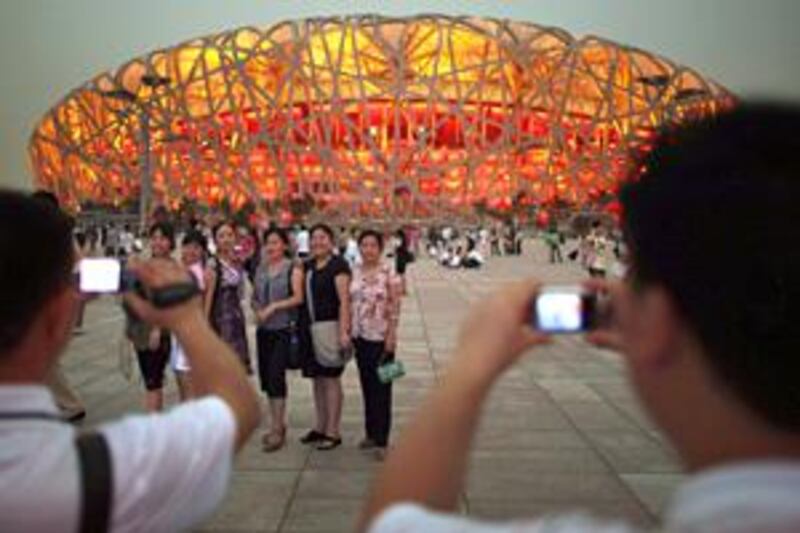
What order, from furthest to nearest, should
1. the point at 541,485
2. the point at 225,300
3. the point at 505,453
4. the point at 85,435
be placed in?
the point at 225,300 → the point at 505,453 → the point at 541,485 → the point at 85,435

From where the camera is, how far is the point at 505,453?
21.7 ft

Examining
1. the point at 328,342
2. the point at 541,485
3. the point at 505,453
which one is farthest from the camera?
the point at 328,342

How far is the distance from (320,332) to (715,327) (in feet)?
19.7

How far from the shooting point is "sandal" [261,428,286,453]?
22.1 feet

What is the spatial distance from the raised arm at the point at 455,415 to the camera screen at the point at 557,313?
2 cm

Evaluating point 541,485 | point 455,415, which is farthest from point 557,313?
point 541,485

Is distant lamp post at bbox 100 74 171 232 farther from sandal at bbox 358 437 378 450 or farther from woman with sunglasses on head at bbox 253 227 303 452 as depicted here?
sandal at bbox 358 437 378 450

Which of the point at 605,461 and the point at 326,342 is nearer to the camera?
the point at 605,461

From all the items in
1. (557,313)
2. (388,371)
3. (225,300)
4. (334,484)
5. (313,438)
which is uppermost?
(557,313)

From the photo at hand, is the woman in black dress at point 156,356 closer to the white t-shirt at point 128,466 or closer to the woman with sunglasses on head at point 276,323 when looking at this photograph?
the woman with sunglasses on head at point 276,323

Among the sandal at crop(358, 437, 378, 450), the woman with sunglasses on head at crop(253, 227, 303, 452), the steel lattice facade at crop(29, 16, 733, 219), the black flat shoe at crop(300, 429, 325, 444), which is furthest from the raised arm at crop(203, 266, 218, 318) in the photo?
the steel lattice facade at crop(29, 16, 733, 219)

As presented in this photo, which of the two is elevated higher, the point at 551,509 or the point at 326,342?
the point at 326,342

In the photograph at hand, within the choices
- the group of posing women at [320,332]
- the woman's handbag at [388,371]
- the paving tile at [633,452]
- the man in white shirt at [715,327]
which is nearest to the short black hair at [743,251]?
the man in white shirt at [715,327]

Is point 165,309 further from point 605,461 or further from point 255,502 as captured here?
point 605,461
